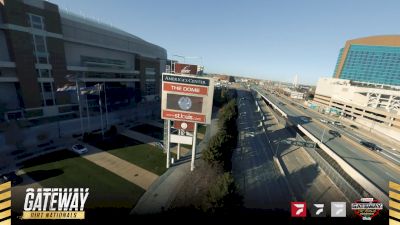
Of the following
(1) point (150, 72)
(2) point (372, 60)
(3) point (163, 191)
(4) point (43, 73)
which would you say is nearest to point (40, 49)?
(4) point (43, 73)

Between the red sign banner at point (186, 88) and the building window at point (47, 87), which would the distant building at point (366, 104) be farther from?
the building window at point (47, 87)

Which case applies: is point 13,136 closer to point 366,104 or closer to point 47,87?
point 47,87

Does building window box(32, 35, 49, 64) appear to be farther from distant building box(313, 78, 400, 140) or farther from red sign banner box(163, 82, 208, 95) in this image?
distant building box(313, 78, 400, 140)

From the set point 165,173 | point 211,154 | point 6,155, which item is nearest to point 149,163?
point 165,173

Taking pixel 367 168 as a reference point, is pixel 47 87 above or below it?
above

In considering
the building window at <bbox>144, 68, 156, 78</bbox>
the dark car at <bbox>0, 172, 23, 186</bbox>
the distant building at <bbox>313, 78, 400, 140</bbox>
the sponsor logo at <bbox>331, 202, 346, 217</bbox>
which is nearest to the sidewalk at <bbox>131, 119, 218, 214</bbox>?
the dark car at <bbox>0, 172, 23, 186</bbox>

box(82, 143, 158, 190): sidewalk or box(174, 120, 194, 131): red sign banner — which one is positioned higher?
box(174, 120, 194, 131): red sign banner

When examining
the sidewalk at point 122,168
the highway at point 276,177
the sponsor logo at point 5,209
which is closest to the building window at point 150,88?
the highway at point 276,177
